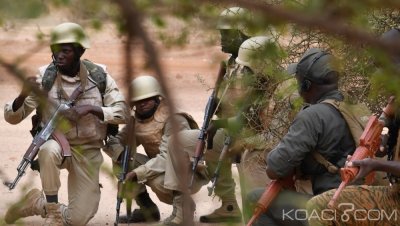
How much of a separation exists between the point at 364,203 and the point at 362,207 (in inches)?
0.9

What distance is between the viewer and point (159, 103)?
804cm

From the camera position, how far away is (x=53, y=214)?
25.4 ft

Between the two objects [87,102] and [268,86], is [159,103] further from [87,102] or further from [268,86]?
[268,86]

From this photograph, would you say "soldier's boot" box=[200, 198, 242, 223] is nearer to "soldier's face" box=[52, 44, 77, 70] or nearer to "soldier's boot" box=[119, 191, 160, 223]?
"soldier's boot" box=[119, 191, 160, 223]

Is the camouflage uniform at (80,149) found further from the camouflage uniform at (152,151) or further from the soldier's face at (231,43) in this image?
the soldier's face at (231,43)

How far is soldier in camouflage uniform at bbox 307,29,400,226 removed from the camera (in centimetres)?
517

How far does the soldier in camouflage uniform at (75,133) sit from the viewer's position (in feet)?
25.1

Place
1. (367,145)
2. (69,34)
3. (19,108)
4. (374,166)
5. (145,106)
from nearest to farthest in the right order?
(69,34)
(374,166)
(367,145)
(19,108)
(145,106)

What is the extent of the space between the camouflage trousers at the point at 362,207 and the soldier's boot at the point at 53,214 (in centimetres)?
293

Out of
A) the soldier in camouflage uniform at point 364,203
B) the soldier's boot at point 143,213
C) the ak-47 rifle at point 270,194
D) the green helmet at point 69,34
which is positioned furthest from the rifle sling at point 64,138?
the green helmet at point 69,34

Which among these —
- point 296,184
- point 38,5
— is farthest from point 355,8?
point 296,184

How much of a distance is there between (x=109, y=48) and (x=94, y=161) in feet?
42.7

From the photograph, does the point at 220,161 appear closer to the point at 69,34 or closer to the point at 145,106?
the point at 145,106

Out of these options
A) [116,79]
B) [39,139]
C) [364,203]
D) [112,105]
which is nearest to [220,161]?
[112,105]
